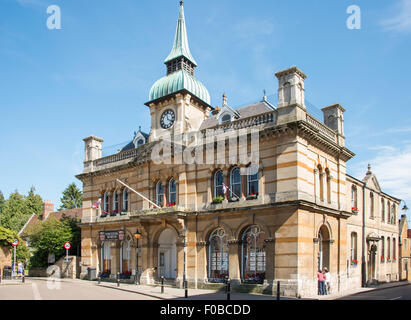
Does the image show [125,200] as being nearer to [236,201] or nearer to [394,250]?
[236,201]

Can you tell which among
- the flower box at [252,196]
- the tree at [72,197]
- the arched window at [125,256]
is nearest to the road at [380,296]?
the flower box at [252,196]

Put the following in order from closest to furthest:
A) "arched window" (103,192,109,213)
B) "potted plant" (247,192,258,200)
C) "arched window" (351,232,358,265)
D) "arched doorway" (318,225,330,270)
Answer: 1. "potted plant" (247,192,258,200)
2. "arched doorway" (318,225,330,270)
3. "arched window" (351,232,358,265)
4. "arched window" (103,192,109,213)

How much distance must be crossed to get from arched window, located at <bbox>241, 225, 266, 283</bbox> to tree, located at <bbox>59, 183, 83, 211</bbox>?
46.2 metres

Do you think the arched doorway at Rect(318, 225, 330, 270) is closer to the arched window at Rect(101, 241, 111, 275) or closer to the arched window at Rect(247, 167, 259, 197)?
the arched window at Rect(247, 167, 259, 197)

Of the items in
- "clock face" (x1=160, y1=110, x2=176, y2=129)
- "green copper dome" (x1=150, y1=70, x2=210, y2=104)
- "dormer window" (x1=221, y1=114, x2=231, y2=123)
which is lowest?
"dormer window" (x1=221, y1=114, x2=231, y2=123)

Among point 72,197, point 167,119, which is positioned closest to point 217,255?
point 167,119

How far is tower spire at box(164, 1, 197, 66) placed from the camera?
31.5 m

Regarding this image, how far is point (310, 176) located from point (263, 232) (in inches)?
161

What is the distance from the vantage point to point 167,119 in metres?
29.7

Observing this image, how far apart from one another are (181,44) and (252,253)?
1795 cm

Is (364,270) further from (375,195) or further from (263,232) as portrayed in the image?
(263,232)

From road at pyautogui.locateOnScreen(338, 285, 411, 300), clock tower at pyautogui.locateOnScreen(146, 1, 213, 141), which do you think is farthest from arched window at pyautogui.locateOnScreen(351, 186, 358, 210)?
clock tower at pyautogui.locateOnScreen(146, 1, 213, 141)

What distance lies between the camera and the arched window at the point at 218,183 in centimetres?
2438
